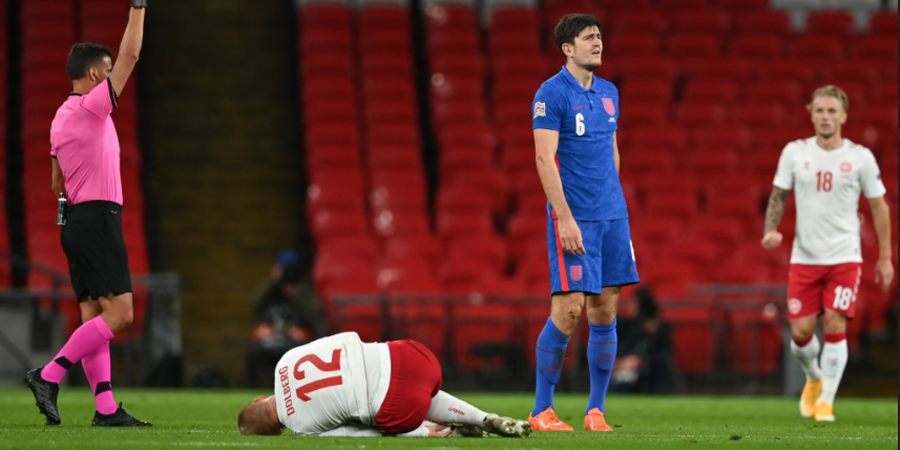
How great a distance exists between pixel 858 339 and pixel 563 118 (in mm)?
8648

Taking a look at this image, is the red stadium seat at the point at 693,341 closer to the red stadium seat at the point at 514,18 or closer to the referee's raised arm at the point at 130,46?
the red stadium seat at the point at 514,18

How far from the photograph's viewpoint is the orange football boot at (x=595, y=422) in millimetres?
6730

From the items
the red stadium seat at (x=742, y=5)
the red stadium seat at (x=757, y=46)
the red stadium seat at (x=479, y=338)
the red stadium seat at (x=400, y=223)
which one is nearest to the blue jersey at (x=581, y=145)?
the red stadium seat at (x=479, y=338)

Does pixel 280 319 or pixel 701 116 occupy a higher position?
pixel 701 116

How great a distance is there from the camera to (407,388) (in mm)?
5516

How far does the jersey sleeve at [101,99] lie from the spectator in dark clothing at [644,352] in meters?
7.63

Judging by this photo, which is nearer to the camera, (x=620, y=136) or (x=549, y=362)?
(x=549, y=362)

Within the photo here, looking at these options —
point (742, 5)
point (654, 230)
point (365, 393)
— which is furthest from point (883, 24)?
point (365, 393)

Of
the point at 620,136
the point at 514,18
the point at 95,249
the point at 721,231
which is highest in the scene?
the point at 514,18

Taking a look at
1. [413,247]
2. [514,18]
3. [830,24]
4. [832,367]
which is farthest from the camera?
[830,24]

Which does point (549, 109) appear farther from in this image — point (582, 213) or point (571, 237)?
point (571, 237)

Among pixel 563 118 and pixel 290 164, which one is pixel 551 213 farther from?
pixel 290 164

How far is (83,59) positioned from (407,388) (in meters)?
2.70

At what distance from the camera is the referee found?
658 cm
